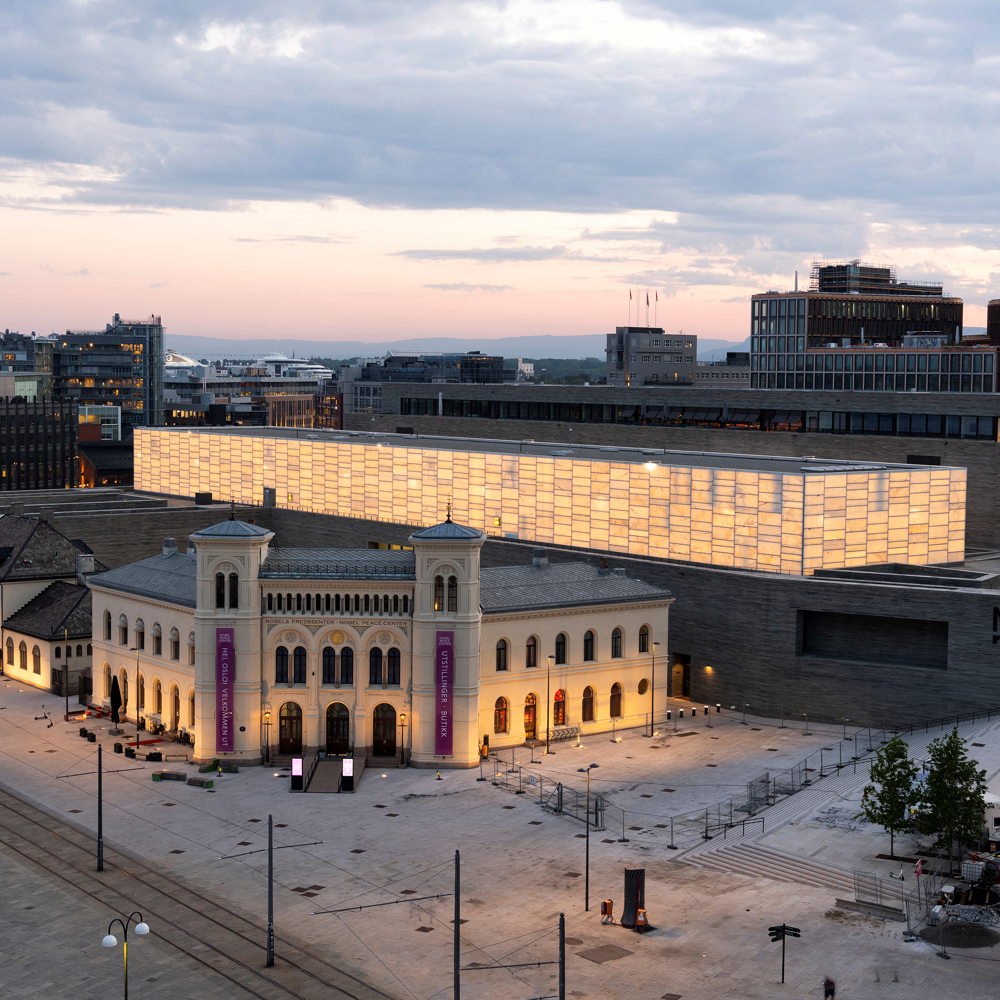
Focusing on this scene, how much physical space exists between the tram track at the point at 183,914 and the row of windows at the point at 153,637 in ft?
63.9

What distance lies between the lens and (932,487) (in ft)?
398

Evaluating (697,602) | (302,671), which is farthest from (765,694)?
(302,671)

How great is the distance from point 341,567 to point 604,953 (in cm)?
4008

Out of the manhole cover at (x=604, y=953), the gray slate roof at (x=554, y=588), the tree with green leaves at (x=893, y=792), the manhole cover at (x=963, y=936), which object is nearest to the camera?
the manhole cover at (x=604, y=953)

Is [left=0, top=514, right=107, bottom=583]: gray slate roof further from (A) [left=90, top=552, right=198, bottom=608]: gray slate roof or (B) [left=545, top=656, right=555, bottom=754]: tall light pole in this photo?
(B) [left=545, top=656, right=555, bottom=754]: tall light pole

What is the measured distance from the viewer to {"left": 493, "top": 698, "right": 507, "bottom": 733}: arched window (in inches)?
3991

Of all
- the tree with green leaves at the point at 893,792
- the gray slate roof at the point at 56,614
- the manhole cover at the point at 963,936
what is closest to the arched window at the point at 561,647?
the tree with green leaves at the point at 893,792

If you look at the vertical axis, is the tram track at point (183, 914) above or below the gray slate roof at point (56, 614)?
below

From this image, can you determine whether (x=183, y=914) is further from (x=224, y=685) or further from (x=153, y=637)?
(x=153, y=637)

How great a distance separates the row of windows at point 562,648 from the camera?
102 m

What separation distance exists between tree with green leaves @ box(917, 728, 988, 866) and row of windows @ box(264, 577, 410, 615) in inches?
1487

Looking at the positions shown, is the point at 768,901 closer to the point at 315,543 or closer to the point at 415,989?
the point at 415,989

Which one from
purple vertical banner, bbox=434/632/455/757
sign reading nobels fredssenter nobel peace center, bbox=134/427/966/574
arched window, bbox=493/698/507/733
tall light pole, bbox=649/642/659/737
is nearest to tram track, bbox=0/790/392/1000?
purple vertical banner, bbox=434/632/455/757

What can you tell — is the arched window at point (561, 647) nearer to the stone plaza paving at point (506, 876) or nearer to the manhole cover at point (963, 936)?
the stone plaza paving at point (506, 876)
